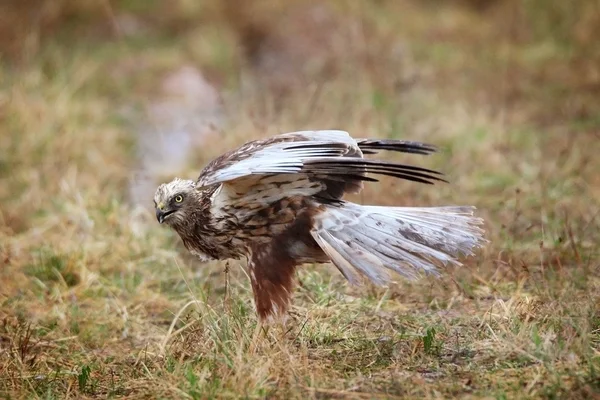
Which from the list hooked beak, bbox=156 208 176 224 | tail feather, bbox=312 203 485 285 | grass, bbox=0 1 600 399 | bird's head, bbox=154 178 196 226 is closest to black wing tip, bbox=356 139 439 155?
tail feather, bbox=312 203 485 285

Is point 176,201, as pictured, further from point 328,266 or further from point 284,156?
point 328,266

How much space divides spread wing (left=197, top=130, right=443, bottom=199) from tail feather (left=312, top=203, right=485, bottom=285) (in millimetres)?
156

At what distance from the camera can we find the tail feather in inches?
159

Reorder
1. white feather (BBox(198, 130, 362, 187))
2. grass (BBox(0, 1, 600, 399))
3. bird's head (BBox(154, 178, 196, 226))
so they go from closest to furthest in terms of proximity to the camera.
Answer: grass (BBox(0, 1, 600, 399))
white feather (BBox(198, 130, 362, 187))
bird's head (BBox(154, 178, 196, 226))

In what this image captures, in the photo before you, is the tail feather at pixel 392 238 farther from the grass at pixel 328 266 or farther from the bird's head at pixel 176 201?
the bird's head at pixel 176 201

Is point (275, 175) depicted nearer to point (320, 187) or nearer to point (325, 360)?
point (320, 187)

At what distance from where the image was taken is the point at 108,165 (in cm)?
808

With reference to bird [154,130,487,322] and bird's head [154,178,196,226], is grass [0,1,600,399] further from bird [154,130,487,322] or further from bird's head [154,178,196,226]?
bird's head [154,178,196,226]

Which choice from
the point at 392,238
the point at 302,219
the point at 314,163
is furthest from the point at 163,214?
the point at 392,238

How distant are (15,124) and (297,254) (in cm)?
479

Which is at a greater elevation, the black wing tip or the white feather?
the white feather

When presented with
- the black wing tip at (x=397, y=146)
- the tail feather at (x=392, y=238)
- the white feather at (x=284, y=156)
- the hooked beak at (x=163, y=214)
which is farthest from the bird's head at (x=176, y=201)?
the black wing tip at (x=397, y=146)

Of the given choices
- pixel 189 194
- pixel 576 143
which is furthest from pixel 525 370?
pixel 576 143

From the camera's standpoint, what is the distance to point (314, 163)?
4.11 meters
